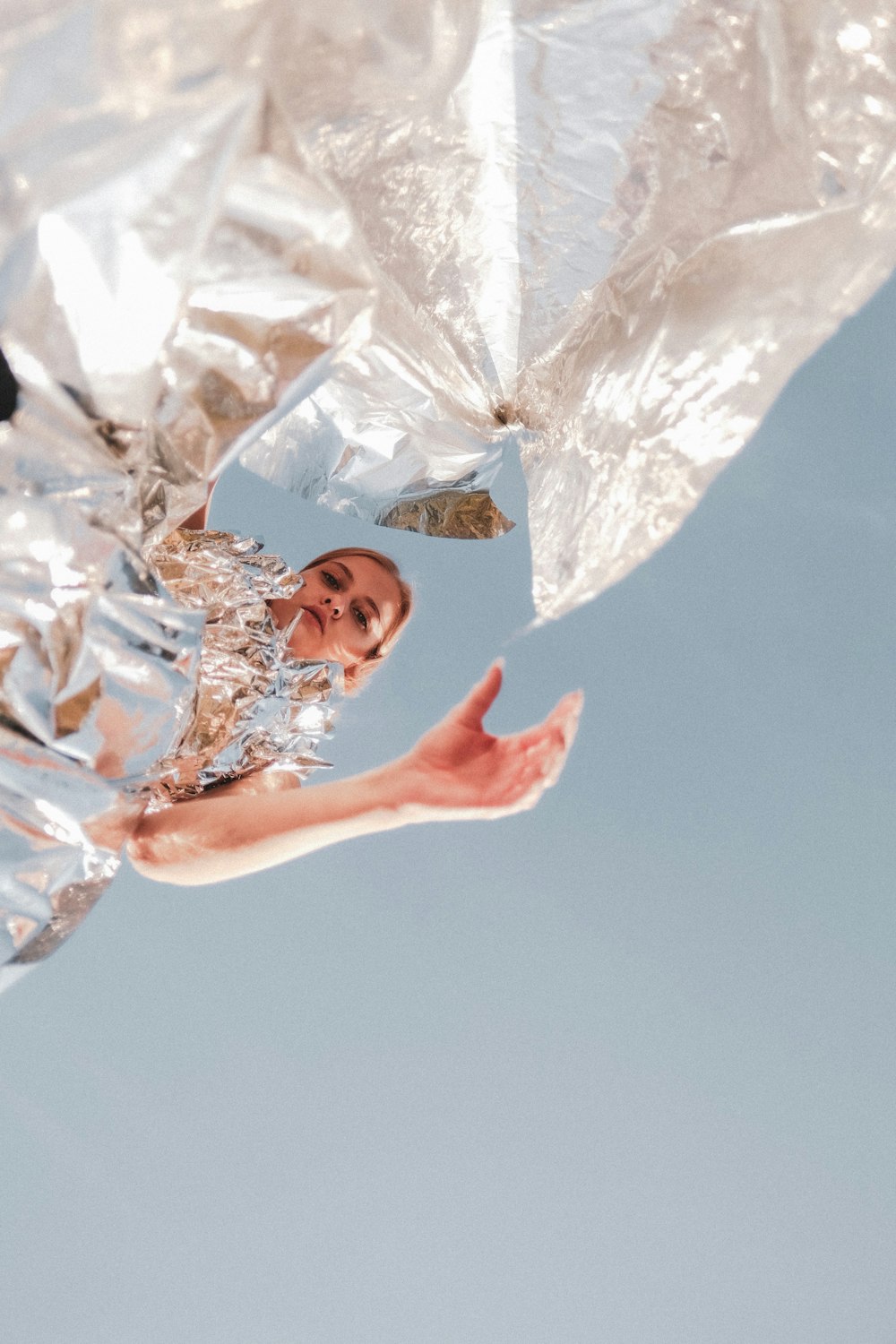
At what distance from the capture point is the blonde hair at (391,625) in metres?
1.06

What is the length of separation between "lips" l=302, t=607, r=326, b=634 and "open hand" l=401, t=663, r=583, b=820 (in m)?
0.38

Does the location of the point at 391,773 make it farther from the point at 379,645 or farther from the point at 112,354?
the point at 379,645

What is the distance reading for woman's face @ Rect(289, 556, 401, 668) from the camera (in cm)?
100

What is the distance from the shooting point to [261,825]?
73 cm

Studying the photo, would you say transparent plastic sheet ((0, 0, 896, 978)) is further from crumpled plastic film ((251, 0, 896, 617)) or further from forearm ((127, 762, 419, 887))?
forearm ((127, 762, 419, 887))

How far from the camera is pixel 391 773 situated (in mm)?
655

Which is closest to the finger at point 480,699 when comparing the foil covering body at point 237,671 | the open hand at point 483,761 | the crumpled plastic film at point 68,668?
the open hand at point 483,761

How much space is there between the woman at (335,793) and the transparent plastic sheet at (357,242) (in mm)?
94

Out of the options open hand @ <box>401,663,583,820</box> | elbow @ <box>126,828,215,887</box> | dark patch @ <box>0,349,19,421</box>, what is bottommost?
elbow @ <box>126,828,215,887</box>

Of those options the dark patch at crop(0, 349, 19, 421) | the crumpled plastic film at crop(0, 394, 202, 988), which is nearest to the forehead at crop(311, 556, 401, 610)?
the crumpled plastic film at crop(0, 394, 202, 988)

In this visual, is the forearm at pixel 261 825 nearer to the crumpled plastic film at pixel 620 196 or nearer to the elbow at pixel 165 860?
the elbow at pixel 165 860

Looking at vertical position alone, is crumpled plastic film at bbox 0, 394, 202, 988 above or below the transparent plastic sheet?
below

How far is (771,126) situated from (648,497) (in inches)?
7.6

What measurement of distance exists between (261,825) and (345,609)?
33 centimetres
